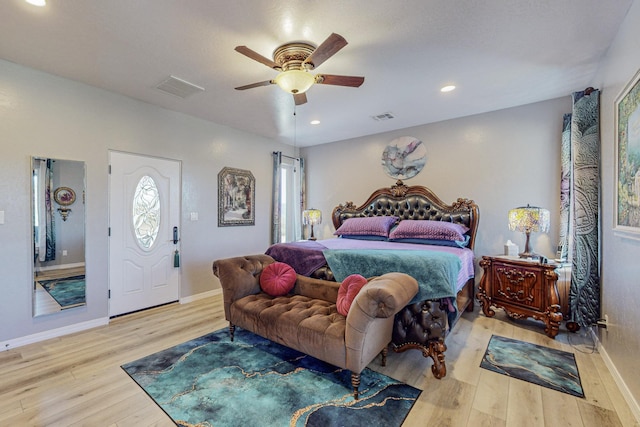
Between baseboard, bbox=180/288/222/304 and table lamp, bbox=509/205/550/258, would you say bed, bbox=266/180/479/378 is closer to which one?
table lamp, bbox=509/205/550/258

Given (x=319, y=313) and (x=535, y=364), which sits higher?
(x=319, y=313)

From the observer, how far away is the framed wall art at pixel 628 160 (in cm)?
174

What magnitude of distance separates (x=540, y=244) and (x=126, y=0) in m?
4.84

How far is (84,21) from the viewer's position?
2041 millimetres

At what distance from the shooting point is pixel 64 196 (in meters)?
3.00

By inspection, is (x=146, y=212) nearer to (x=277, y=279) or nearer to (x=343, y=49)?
(x=277, y=279)

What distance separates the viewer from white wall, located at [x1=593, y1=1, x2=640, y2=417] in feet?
5.97

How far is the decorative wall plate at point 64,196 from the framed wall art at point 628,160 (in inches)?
194

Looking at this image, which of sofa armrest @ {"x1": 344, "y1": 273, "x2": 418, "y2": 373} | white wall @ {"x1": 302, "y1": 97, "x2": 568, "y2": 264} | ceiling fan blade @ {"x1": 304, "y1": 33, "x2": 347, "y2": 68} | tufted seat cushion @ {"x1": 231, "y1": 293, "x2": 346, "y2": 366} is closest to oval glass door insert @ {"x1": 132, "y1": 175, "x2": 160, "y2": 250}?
tufted seat cushion @ {"x1": 231, "y1": 293, "x2": 346, "y2": 366}

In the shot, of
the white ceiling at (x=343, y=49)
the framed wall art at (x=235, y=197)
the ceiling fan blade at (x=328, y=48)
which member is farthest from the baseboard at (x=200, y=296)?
the ceiling fan blade at (x=328, y=48)

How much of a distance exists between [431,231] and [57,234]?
14.4 feet

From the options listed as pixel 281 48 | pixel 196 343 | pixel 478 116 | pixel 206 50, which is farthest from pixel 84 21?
pixel 478 116

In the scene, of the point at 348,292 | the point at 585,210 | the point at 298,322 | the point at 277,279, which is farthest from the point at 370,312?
the point at 585,210

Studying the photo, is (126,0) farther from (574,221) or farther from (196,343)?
(574,221)
